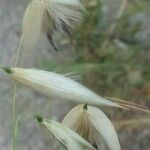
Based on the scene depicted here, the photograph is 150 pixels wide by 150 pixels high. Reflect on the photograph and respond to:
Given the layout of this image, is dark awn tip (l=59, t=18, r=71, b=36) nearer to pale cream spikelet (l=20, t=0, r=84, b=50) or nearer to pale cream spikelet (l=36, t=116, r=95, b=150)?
pale cream spikelet (l=20, t=0, r=84, b=50)

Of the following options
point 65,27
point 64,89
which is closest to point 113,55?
point 65,27

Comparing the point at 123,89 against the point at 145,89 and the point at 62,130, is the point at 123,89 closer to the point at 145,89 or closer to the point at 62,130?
the point at 145,89

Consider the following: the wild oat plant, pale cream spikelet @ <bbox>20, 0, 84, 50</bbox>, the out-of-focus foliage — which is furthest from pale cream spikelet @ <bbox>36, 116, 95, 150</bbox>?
the out-of-focus foliage

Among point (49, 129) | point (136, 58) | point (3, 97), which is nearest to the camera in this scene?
point (49, 129)

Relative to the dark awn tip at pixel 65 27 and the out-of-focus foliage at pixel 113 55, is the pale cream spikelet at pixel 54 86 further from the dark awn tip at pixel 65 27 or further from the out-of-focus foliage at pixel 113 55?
the out-of-focus foliage at pixel 113 55

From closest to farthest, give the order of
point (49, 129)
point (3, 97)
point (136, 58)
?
1. point (49, 129)
2. point (3, 97)
3. point (136, 58)

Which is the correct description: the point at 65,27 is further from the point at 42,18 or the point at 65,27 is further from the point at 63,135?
the point at 63,135

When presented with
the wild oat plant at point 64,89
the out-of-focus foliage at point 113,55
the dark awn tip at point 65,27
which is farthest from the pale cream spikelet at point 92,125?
the out-of-focus foliage at point 113,55

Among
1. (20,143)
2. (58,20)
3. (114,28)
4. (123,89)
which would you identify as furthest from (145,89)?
(58,20)
